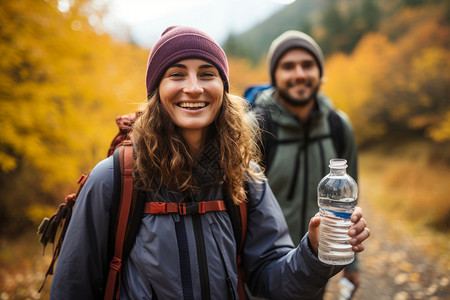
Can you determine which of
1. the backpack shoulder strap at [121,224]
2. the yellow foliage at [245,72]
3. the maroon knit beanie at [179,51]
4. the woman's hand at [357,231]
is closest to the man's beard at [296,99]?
the maroon knit beanie at [179,51]

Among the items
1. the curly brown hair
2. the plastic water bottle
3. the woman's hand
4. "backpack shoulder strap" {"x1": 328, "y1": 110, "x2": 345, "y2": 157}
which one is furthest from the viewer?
"backpack shoulder strap" {"x1": 328, "y1": 110, "x2": 345, "y2": 157}

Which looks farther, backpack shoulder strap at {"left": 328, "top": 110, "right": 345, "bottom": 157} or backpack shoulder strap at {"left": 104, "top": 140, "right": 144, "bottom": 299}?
backpack shoulder strap at {"left": 328, "top": 110, "right": 345, "bottom": 157}

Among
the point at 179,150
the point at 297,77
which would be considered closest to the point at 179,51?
the point at 179,150

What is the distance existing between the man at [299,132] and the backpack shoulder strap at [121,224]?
1.44m

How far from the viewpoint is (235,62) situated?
39.2 metres

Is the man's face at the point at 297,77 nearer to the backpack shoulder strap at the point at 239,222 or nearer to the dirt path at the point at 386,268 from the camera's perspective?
the backpack shoulder strap at the point at 239,222

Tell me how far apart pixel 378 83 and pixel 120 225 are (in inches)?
881

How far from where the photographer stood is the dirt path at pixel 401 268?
549 centimetres

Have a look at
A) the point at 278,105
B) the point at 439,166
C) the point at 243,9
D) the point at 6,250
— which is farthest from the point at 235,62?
the point at 243,9

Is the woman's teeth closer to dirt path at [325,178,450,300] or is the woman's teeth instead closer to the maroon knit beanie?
the maroon knit beanie

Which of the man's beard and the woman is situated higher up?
the man's beard

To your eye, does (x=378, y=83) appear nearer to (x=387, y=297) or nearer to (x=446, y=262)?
(x=446, y=262)

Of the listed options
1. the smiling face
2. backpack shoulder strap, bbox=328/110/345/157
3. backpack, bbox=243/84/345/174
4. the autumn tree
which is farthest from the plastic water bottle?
the autumn tree

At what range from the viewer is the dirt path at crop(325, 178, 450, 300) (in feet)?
18.0
